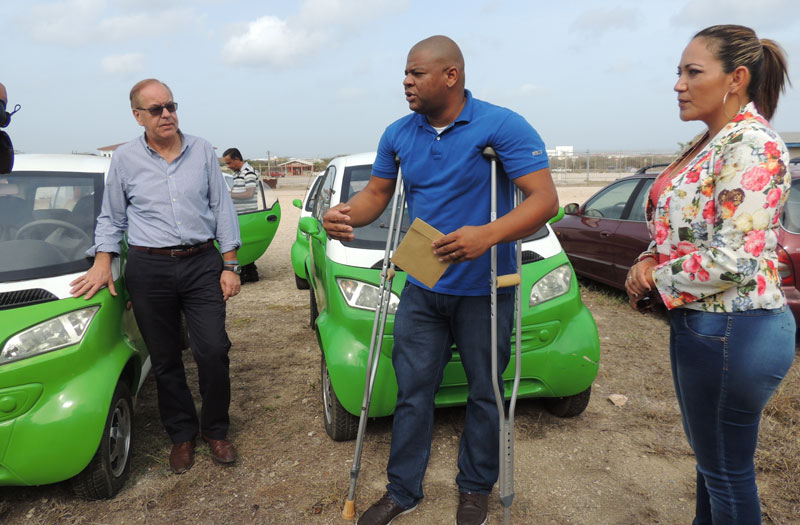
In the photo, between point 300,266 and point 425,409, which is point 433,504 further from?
Answer: point 300,266

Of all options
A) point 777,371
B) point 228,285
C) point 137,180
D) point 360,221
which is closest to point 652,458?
point 777,371

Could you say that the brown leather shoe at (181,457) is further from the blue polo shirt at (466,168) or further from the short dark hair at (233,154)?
the short dark hair at (233,154)

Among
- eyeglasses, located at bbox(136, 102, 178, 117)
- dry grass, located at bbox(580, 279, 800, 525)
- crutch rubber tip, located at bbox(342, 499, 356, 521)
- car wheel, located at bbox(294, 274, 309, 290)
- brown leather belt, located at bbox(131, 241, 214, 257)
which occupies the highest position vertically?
eyeglasses, located at bbox(136, 102, 178, 117)

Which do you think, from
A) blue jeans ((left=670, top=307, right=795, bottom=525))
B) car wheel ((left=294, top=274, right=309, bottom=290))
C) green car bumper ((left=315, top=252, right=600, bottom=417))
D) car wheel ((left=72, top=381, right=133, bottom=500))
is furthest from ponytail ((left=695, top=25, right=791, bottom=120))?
car wheel ((left=294, top=274, right=309, bottom=290))

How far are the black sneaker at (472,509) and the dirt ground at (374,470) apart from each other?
0.12m

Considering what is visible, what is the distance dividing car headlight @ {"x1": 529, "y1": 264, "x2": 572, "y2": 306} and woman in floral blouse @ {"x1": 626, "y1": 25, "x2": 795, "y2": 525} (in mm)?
1504

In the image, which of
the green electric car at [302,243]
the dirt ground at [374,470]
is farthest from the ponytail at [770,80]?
the green electric car at [302,243]

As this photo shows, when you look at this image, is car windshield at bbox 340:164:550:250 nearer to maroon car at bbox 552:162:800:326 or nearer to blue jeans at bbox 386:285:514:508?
blue jeans at bbox 386:285:514:508

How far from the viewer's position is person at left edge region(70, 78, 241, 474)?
3.18 m

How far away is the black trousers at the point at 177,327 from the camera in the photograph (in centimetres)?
318

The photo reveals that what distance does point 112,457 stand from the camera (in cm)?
309

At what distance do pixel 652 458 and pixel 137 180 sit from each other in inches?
129

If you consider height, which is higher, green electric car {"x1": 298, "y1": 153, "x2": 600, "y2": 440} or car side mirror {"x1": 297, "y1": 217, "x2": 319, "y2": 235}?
car side mirror {"x1": 297, "y1": 217, "x2": 319, "y2": 235}

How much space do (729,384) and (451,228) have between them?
1193mm
